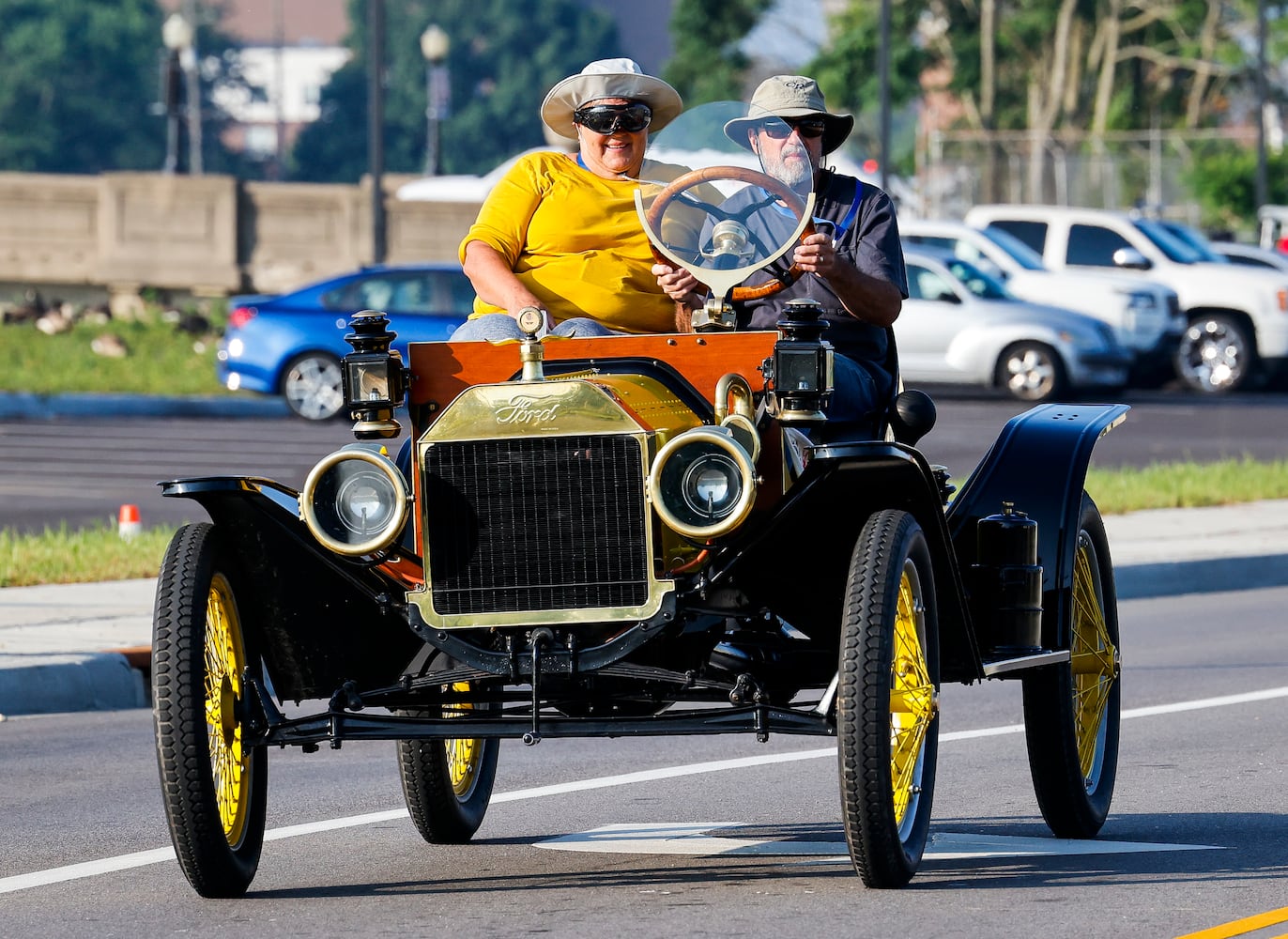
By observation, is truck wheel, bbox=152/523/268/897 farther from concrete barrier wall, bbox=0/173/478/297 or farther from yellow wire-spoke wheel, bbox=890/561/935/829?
concrete barrier wall, bbox=0/173/478/297

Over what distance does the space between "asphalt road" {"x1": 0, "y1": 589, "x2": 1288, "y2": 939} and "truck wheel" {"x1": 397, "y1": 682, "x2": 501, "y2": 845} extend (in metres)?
0.09

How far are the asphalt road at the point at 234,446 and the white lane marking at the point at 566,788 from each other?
8.21m

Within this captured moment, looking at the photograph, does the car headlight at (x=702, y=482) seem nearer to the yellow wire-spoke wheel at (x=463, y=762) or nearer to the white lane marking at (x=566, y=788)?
the yellow wire-spoke wheel at (x=463, y=762)

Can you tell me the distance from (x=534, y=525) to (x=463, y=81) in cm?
11530

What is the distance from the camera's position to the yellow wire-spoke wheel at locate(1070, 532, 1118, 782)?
24.0ft

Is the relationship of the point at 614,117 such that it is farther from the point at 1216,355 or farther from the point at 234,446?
the point at 1216,355

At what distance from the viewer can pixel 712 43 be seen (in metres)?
59.6

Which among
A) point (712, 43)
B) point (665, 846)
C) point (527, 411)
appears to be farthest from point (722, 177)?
point (712, 43)

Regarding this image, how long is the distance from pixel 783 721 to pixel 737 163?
68.5 inches

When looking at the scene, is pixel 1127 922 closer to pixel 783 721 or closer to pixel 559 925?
pixel 783 721

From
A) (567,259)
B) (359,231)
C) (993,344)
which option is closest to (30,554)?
(567,259)

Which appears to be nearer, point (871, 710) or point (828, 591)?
point (871, 710)

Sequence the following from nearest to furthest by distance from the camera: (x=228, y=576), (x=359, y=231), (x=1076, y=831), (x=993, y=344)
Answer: (x=228, y=576) → (x=1076, y=831) → (x=993, y=344) → (x=359, y=231)

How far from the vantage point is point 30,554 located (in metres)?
13.7
